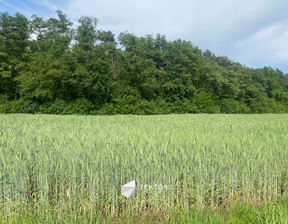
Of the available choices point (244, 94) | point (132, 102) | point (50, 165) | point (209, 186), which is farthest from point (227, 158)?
point (244, 94)

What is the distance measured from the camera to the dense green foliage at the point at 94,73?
26.6 m

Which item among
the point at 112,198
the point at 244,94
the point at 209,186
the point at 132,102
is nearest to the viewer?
the point at 112,198

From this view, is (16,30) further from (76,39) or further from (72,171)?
(72,171)

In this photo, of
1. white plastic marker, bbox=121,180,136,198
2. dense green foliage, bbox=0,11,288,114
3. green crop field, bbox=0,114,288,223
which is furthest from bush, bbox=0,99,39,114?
white plastic marker, bbox=121,180,136,198

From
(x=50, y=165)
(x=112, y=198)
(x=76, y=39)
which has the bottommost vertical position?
(x=112, y=198)

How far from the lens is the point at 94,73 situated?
88.2 feet

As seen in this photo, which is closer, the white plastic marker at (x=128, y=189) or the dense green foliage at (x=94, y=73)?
the white plastic marker at (x=128, y=189)

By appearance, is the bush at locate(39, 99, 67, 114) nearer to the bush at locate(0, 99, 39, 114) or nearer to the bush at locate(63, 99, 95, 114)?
the bush at locate(63, 99, 95, 114)

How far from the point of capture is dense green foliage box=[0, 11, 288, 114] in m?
26.6

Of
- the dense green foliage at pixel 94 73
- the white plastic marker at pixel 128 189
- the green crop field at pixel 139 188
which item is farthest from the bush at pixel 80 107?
the white plastic marker at pixel 128 189

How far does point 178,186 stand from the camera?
2.59 meters

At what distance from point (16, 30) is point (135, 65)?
19.0 meters

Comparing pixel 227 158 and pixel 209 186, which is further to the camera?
pixel 227 158

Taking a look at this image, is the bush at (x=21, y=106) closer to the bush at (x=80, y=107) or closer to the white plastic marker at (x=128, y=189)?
the bush at (x=80, y=107)
